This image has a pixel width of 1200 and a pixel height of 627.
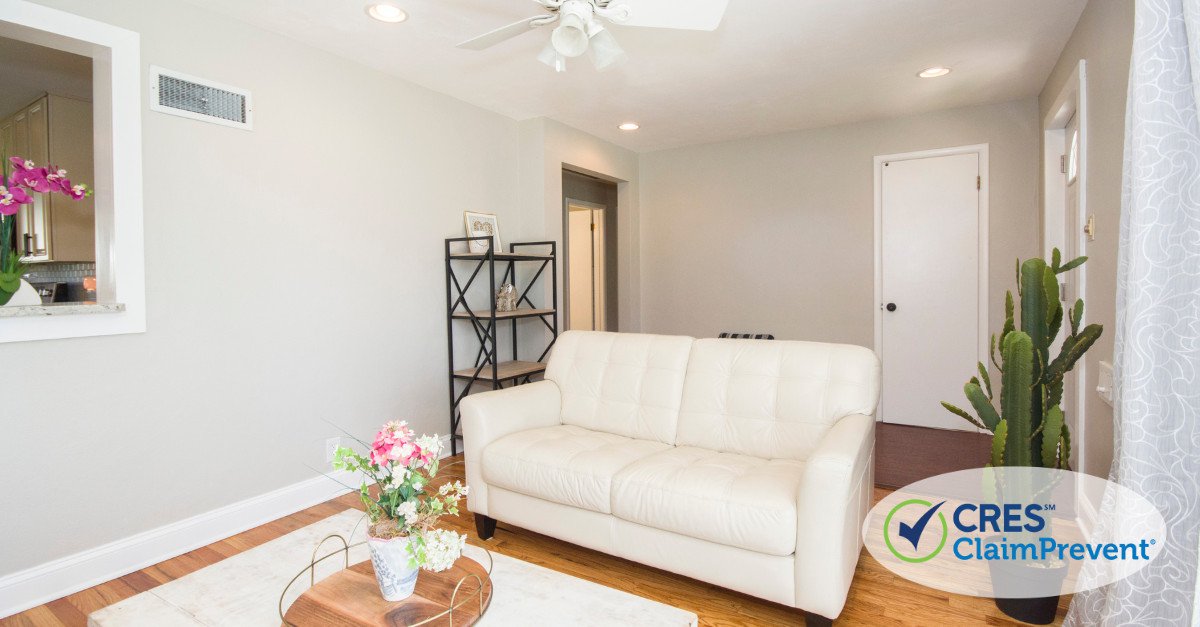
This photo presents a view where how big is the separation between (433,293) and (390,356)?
0.51m

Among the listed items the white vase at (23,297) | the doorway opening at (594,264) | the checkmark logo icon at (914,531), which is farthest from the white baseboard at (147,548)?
the doorway opening at (594,264)

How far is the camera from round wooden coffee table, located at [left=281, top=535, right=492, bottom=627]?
4.35 feet

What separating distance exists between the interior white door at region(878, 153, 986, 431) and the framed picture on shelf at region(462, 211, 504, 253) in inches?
117

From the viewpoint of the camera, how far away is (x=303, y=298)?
9.80 ft

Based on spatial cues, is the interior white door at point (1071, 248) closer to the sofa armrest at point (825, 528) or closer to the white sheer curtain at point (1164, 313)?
the white sheer curtain at point (1164, 313)

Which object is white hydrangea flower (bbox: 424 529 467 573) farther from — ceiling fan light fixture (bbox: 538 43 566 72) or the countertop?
the countertop

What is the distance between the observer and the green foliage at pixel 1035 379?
181 cm

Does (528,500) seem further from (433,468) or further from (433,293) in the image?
(433,293)

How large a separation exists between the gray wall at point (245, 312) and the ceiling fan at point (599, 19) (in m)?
1.32

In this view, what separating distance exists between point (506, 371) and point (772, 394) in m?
1.97

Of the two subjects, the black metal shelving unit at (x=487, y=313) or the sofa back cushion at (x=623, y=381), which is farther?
the black metal shelving unit at (x=487, y=313)

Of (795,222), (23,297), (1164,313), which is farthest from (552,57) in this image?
(795,222)

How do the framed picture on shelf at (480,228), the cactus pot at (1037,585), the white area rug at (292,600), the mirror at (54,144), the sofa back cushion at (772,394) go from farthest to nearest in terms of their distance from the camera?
the framed picture on shelf at (480,228) → the mirror at (54,144) → the sofa back cushion at (772,394) → the cactus pot at (1037,585) → the white area rug at (292,600)

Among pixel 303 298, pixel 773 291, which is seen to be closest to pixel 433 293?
pixel 303 298
